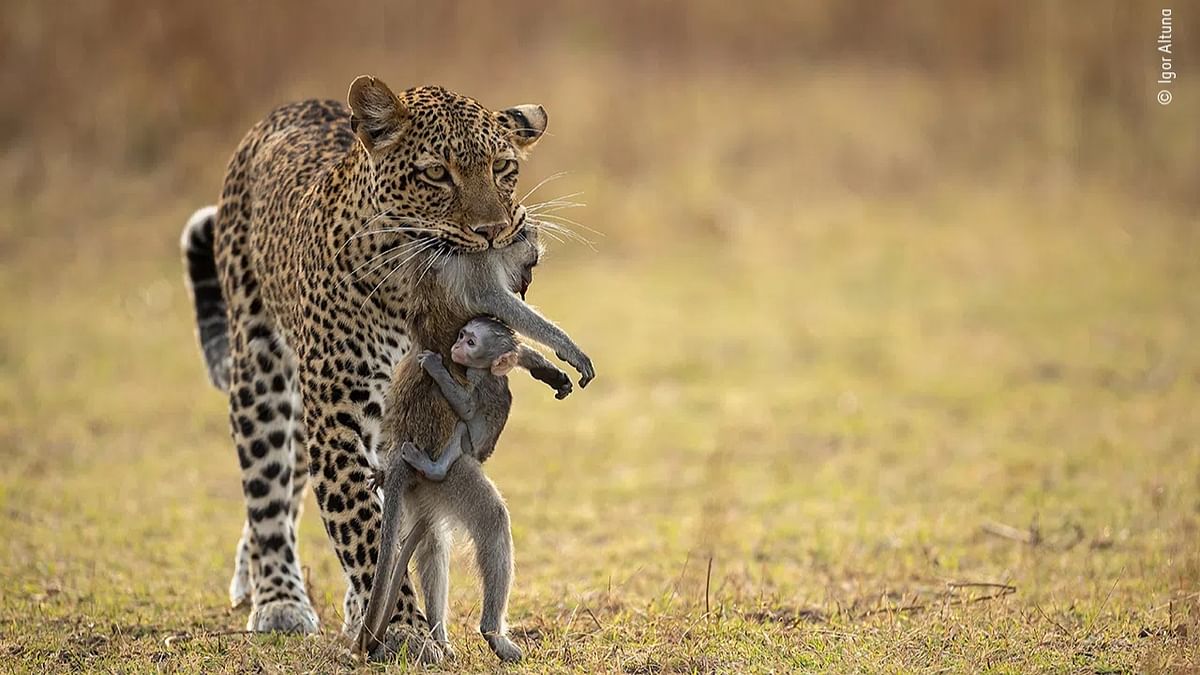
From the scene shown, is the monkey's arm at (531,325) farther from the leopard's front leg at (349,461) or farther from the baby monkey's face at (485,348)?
the leopard's front leg at (349,461)

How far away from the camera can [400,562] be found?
5.81 meters

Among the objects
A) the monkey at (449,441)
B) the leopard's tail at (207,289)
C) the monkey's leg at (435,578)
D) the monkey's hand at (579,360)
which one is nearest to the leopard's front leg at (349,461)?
the monkey's leg at (435,578)

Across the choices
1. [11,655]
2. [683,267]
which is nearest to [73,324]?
[683,267]

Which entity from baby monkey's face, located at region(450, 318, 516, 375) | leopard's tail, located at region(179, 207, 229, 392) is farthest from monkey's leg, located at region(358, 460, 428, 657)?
leopard's tail, located at region(179, 207, 229, 392)

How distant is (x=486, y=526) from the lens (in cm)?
582

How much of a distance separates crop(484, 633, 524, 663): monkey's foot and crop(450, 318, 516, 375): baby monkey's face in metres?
0.91

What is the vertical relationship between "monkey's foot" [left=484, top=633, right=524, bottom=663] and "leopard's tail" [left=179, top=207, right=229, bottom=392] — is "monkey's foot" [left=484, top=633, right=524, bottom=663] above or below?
below

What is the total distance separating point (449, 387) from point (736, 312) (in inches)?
372

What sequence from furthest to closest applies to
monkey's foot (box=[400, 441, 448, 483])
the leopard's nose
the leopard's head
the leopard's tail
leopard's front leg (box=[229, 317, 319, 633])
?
1. the leopard's tail
2. leopard's front leg (box=[229, 317, 319, 633])
3. the leopard's head
4. the leopard's nose
5. monkey's foot (box=[400, 441, 448, 483])

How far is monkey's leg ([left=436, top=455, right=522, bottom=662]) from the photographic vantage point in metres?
5.81

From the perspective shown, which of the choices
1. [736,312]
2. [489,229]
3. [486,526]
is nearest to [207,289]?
[489,229]

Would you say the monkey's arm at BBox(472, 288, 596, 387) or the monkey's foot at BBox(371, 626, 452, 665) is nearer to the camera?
the monkey's arm at BBox(472, 288, 596, 387)

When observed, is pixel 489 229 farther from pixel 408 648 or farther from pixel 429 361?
pixel 408 648

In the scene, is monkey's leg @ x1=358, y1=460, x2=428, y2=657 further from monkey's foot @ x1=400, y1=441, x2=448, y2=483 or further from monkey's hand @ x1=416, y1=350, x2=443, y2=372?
monkey's hand @ x1=416, y1=350, x2=443, y2=372
